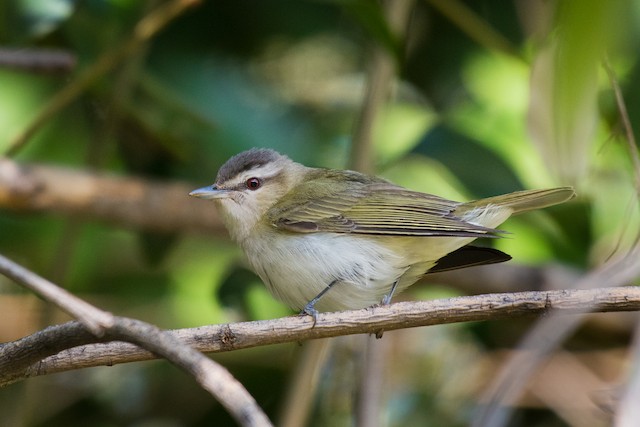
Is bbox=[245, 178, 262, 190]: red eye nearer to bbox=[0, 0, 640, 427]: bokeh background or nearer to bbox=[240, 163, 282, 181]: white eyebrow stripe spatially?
bbox=[240, 163, 282, 181]: white eyebrow stripe

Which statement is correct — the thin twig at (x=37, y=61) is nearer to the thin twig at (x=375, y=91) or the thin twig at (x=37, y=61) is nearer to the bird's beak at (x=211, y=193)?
the bird's beak at (x=211, y=193)

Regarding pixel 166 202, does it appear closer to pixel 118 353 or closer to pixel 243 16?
pixel 243 16

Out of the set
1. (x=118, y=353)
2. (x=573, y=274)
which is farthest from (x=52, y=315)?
(x=573, y=274)

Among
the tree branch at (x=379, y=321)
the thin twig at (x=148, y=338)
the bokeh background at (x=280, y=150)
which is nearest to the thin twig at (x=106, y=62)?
the bokeh background at (x=280, y=150)

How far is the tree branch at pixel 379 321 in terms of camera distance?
6.64 ft

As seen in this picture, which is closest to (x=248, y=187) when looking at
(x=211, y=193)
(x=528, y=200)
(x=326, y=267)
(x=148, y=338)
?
(x=211, y=193)

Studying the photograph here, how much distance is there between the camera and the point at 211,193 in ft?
→ 11.2

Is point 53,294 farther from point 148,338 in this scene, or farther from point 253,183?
point 253,183

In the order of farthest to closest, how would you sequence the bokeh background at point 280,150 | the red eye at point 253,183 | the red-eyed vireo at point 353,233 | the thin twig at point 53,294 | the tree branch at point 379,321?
the bokeh background at point 280,150 → the red eye at point 253,183 → the red-eyed vireo at point 353,233 → the tree branch at point 379,321 → the thin twig at point 53,294

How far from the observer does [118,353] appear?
2076 mm

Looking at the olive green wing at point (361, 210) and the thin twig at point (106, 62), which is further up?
the thin twig at point (106, 62)

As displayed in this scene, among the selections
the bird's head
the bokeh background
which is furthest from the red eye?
the bokeh background

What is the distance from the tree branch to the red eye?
146 cm

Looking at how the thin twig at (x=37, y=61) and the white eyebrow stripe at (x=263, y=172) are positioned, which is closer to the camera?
the thin twig at (x=37, y=61)
